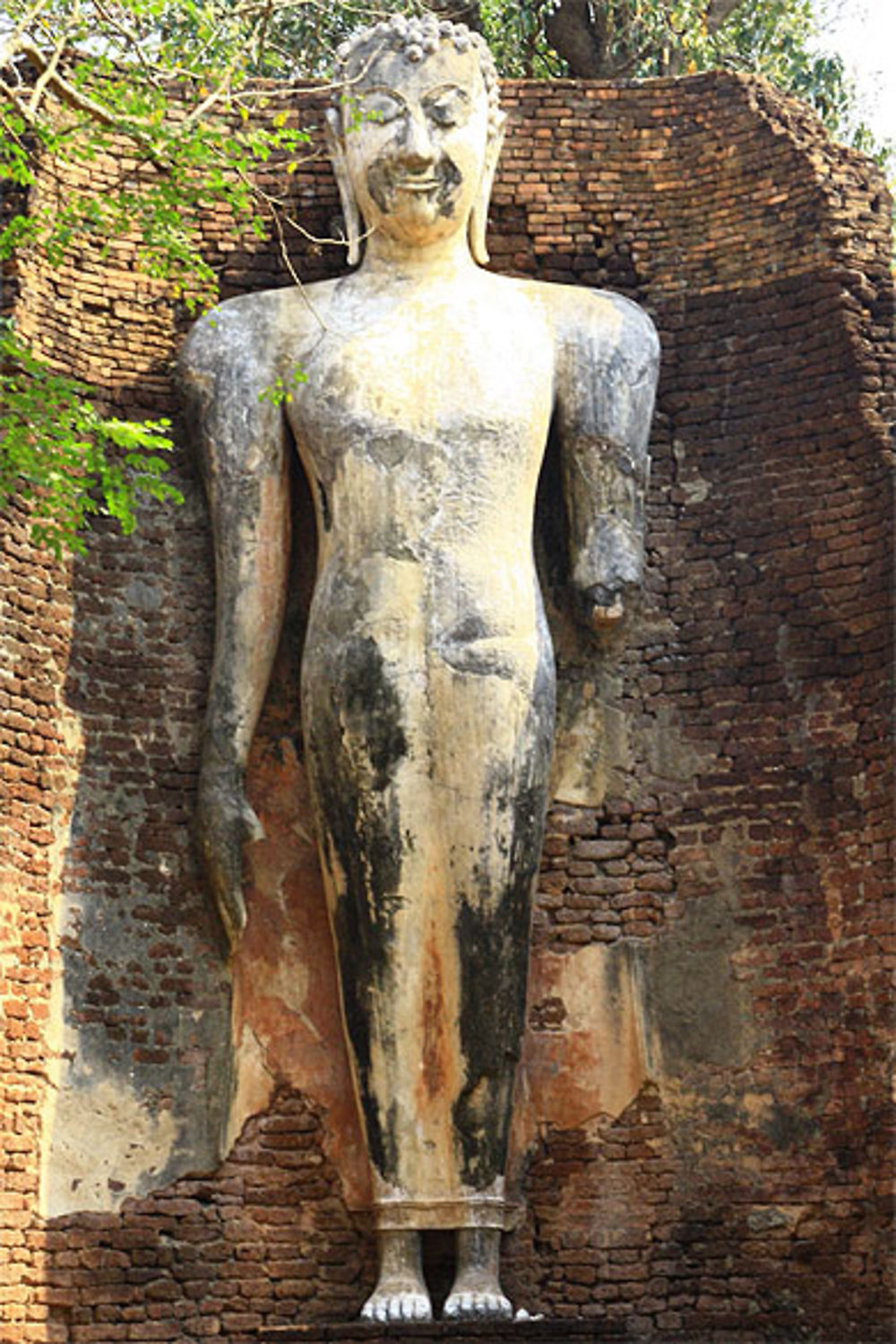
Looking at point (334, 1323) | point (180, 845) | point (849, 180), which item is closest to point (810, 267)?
point (849, 180)

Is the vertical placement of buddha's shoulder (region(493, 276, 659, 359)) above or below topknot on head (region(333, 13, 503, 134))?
below

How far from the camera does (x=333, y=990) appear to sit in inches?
364

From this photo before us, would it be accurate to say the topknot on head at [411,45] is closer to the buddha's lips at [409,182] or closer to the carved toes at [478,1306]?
the buddha's lips at [409,182]

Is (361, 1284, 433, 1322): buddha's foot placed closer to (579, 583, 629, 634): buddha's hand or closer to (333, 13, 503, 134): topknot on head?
(579, 583, 629, 634): buddha's hand

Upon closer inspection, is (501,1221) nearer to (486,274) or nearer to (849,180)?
(486,274)

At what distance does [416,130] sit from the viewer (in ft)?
31.0

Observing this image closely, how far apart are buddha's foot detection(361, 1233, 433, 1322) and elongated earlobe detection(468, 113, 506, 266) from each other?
4001 mm

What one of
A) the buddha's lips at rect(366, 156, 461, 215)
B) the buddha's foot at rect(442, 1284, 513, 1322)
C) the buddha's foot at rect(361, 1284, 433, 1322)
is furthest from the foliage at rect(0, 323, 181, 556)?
the buddha's foot at rect(442, 1284, 513, 1322)

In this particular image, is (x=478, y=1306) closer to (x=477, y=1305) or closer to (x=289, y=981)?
(x=477, y=1305)

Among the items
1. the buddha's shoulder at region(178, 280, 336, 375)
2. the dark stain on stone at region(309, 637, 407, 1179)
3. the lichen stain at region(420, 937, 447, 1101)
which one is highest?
the buddha's shoulder at region(178, 280, 336, 375)

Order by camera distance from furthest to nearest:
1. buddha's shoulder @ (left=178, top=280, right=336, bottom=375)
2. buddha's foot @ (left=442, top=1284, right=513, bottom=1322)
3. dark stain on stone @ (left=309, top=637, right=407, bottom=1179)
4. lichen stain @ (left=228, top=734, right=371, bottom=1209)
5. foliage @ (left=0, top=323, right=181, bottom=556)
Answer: buddha's shoulder @ (left=178, top=280, right=336, bottom=375)
lichen stain @ (left=228, top=734, right=371, bottom=1209)
dark stain on stone @ (left=309, top=637, right=407, bottom=1179)
buddha's foot @ (left=442, top=1284, right=513, bottom=1322)
foliage @ (left=0, top=323, right=181, bottom=556)

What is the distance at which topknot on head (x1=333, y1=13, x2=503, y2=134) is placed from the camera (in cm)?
958

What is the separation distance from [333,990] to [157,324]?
2915 mm

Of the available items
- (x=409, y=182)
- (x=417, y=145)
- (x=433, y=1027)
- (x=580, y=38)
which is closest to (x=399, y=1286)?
(x=433, y=1027)
